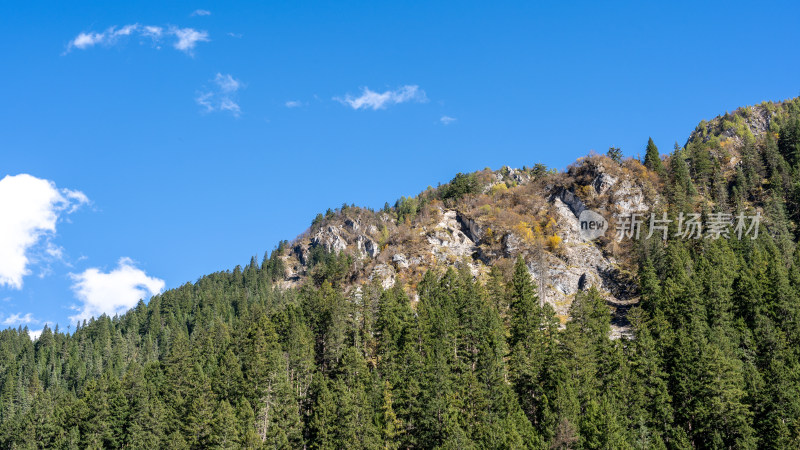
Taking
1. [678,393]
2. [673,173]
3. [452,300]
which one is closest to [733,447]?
[678,393]

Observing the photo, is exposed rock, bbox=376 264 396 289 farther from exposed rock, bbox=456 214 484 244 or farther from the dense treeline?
exposed rock, bbox=456 214 484 244

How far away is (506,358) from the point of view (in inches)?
3027

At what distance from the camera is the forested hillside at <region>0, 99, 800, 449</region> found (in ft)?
201

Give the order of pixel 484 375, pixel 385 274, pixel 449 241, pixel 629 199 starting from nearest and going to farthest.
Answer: pixel 484 375 → pixel 385 274 → pixel 449 241 → pixel 629 199

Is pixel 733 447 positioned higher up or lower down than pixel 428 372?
lower down

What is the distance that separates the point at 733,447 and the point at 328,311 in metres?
51.6

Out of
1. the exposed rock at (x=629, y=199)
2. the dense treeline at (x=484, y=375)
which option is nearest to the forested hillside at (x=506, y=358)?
the dense treeline at (x=484, y=375)

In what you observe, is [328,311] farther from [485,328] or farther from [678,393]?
[678,393]

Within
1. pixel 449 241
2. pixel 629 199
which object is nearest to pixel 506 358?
pixel 449 241

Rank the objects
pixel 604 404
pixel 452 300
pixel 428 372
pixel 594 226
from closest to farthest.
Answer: pixel 604 404
pixel 428 372
pixel 452 300
pixel 594 226

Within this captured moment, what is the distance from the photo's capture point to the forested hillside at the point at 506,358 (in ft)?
201

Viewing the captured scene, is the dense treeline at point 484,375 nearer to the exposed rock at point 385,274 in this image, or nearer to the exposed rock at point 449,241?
the exposed rock at point 385,274

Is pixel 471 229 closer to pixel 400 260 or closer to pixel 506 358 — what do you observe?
pixel 400 260

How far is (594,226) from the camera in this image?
12469 centimetres
